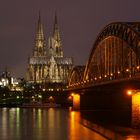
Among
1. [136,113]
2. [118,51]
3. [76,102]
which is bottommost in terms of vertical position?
[136,113]

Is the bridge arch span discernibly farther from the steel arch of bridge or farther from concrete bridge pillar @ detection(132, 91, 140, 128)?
concrete bridge pillar @ detection(132, 91, 140, 128)

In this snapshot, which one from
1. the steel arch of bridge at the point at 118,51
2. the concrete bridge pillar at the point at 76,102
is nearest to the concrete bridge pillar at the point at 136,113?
the steel arch of bridge at the point at 118,51

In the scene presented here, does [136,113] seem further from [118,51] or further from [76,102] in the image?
[76,102]

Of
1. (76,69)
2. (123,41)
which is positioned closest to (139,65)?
(123,41)

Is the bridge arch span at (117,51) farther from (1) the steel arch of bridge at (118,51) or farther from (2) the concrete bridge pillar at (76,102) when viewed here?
(2) the concrete bridge pillar at (76,102)

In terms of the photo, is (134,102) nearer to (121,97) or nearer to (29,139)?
(29,139)

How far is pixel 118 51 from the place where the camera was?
3531 inches

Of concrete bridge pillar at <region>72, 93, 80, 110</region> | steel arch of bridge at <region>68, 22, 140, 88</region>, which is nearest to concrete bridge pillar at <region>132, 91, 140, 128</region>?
steel arch of bridge at <region>68, 22, 140, 88</region>

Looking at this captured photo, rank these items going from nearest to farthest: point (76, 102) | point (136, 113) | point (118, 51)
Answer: point (136, 113), point (118, 51), point (76, 102)

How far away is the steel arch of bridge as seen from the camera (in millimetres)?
74887

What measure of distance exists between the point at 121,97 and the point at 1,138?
87262 millimetres

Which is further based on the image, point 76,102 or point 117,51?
point 76,102

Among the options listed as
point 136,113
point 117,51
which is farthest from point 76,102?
point 136,113

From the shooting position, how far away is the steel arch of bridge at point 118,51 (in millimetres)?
74887
